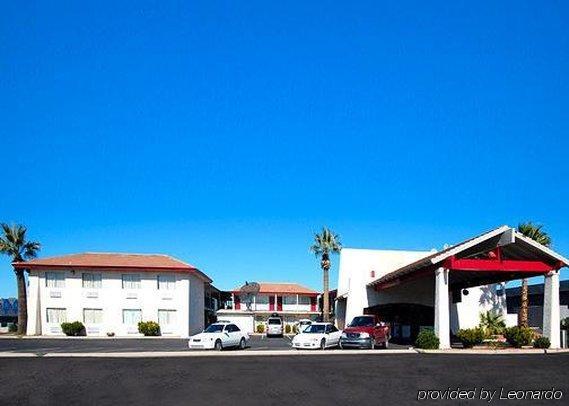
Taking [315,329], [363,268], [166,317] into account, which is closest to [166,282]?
[166,317]

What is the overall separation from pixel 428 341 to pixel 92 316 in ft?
102

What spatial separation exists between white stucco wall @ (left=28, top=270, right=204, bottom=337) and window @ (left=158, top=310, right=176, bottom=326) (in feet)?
0.83

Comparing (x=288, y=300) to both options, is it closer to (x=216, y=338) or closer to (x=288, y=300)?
(x=288, y=300)

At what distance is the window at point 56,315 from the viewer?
46938 mm

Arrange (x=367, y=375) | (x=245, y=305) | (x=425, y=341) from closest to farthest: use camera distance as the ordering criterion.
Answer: (x=367, y=375) < (x=425, y=341) < (x=245, y=305)

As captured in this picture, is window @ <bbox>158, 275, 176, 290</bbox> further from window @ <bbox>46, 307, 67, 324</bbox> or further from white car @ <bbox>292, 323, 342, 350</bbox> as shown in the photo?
white car @ <bbox>292, 323, 342, 350</bbox>

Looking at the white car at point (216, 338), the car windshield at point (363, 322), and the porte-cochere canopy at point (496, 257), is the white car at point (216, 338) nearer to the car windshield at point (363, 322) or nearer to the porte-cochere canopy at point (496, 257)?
the car windshield at point (363, 322)

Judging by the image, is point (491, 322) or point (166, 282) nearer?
point (491, 322)

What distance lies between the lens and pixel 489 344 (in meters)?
28.9

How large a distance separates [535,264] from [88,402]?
23.6 meters

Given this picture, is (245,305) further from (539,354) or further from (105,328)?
(539,354)

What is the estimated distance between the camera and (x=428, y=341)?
25938 mm

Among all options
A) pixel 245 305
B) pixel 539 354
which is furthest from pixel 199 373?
pixel 245 305

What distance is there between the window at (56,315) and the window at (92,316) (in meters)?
1.65
